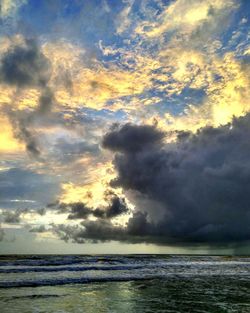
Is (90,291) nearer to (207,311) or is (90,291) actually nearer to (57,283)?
(57,283)

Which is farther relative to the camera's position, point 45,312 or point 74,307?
point 74,307

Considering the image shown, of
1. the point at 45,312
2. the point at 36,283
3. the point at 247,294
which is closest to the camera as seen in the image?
the point at 45,312

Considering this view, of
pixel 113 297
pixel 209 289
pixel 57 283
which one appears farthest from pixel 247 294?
pixel 57 283

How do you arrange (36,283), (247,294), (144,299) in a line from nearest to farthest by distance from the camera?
1. (144,299)
2. (247,294)
3. (36,283)

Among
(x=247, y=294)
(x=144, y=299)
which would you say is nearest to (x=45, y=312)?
(x=144, y=299)

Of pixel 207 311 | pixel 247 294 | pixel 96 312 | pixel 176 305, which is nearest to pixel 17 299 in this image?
pixel 96 312

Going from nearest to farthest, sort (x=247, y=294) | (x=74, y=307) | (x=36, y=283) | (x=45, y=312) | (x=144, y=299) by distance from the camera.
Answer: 1. (x=45, y=312)
2. (x=74, y=307)
3. (x=144, y=299)
4. (x=247, y=294)
5. (x=36, y=283)

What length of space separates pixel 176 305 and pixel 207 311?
6.54 ft

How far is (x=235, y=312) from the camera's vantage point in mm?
14773

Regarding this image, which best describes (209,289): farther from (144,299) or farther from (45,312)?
(45,312)

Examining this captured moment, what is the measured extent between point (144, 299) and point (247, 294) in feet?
20.9

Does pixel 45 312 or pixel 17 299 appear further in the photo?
pixel 17 299

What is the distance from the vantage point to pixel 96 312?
585 inches

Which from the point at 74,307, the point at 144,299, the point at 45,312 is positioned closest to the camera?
the point at 45,312
